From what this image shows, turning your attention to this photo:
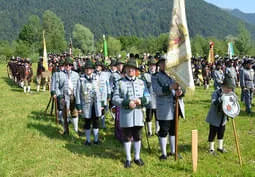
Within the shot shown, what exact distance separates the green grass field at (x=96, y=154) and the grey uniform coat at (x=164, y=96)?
1.07 meters

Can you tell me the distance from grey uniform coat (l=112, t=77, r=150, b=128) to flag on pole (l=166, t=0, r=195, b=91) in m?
0.77

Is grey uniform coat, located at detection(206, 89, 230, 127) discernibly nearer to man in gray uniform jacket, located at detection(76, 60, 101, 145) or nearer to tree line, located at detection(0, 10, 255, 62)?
man in gray uniform jacket, located at detection(76, 60, 101, 145)

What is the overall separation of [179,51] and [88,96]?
291cm

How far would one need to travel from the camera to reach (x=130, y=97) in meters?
6.45

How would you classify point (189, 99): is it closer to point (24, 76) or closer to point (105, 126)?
point (105, 126)

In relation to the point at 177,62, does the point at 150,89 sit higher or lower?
lower

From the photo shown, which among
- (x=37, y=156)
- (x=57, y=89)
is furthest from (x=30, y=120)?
(x=37, y=156)

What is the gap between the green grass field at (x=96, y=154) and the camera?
6.40 m

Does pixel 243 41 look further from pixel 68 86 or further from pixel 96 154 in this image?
pixel 96 154

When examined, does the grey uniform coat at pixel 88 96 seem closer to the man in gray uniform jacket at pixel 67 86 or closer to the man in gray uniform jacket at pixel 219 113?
the man in gray uniform jacket at pixel 67 86

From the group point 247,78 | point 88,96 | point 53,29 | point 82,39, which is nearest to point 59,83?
point 88,96

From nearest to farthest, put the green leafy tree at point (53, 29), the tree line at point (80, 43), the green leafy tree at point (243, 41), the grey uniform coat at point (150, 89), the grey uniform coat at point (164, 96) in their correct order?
the grey uniform coat at point (164, 96), the grey uniform coat at point (150, 89), the tree line at point (80, 43), the green leafy tree at point (243, 41), the green leafy tree at point (53, 29)

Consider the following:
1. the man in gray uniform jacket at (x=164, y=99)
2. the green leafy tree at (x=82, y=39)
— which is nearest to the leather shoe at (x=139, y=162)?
the man in gray uniform jacket at (x=164, y=99)

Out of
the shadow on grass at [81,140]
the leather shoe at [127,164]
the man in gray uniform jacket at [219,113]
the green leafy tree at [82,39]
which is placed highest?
the green leafy tree at [82,39]
